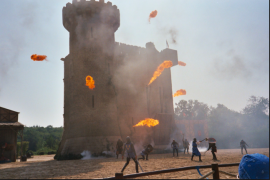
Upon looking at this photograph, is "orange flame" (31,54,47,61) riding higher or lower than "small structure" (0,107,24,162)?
higher

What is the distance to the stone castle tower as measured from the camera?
23.3 metres

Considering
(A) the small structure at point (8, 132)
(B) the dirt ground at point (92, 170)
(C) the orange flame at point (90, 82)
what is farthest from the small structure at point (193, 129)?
(B) the dirt ground at point (92, 170)

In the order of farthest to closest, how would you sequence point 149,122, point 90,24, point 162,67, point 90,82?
point 162,67, point 149,122, point 90,24, point 90,82

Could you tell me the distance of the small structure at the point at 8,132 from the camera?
23.2m

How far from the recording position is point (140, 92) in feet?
99.1

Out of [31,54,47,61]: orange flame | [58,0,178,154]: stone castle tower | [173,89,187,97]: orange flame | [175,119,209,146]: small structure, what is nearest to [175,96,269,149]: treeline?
[175,119,209,146]: small structure

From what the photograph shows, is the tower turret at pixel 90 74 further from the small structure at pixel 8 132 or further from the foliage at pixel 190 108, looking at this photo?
the foliage at pixel 190 108

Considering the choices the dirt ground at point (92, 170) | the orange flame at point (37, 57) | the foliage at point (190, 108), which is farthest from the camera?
the foliage at point (190, 108)

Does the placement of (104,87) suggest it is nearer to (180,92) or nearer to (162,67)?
(162,67)

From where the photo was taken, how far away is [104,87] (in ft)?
80.5

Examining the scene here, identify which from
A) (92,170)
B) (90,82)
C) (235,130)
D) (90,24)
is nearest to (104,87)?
(90,82)

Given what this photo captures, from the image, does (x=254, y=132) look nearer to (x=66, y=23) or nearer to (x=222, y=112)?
(x=222, y=112)

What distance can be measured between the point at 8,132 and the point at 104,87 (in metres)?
11.0

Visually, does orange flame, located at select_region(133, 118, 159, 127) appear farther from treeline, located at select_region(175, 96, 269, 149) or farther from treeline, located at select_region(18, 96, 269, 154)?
treeline, located at select_region(175, 96, 269, 149)
